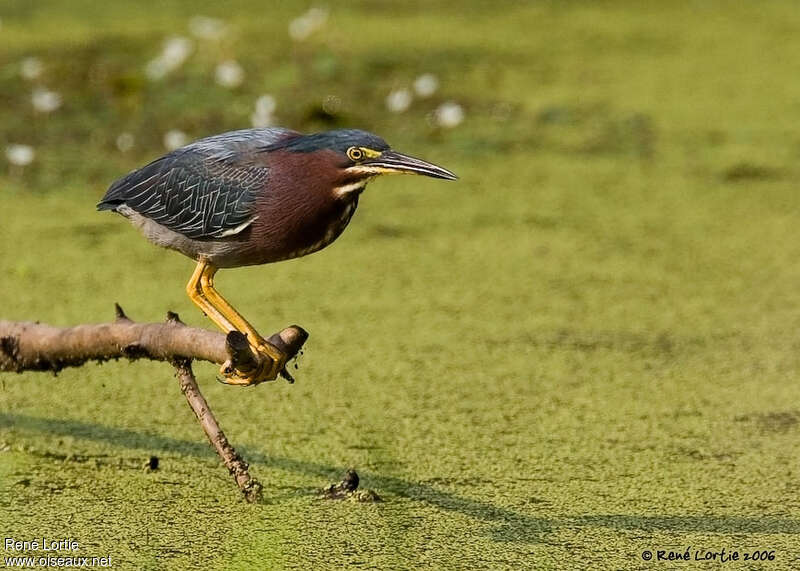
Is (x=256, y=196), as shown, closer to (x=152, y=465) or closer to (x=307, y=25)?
(x=152, y=465)

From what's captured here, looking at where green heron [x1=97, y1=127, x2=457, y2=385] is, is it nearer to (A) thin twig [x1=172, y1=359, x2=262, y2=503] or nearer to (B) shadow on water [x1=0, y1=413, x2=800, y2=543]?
(A) thin twig [x1=172, y1=359, x2=262, y2=503]

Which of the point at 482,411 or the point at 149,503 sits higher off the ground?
the point at 482,411

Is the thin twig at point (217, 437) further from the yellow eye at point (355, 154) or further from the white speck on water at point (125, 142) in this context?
the white speck on water at point (125, 142)

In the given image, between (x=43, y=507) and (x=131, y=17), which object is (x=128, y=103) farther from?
(x=43, y=507)

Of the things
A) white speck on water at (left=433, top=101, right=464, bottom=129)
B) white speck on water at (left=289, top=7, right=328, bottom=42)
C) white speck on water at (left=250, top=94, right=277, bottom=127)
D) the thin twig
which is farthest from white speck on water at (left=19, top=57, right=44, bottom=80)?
the thin twig

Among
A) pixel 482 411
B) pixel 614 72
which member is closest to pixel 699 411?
pixel 482 411

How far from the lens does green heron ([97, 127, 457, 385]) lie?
99.9 inches

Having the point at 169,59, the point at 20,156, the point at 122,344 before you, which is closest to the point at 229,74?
the point at 169,59

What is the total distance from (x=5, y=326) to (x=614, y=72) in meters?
3.62

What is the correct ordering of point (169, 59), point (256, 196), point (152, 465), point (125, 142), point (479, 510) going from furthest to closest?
point (169, 59)
point (125, 142)
point (152, 465)
point (479, 510)
point (256, 196)

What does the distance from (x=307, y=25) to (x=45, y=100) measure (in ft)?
3.50

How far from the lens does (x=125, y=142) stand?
504 centimetres

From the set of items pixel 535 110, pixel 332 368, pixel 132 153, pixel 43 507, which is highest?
pixel 535 110

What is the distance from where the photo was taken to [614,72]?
19.8ft
